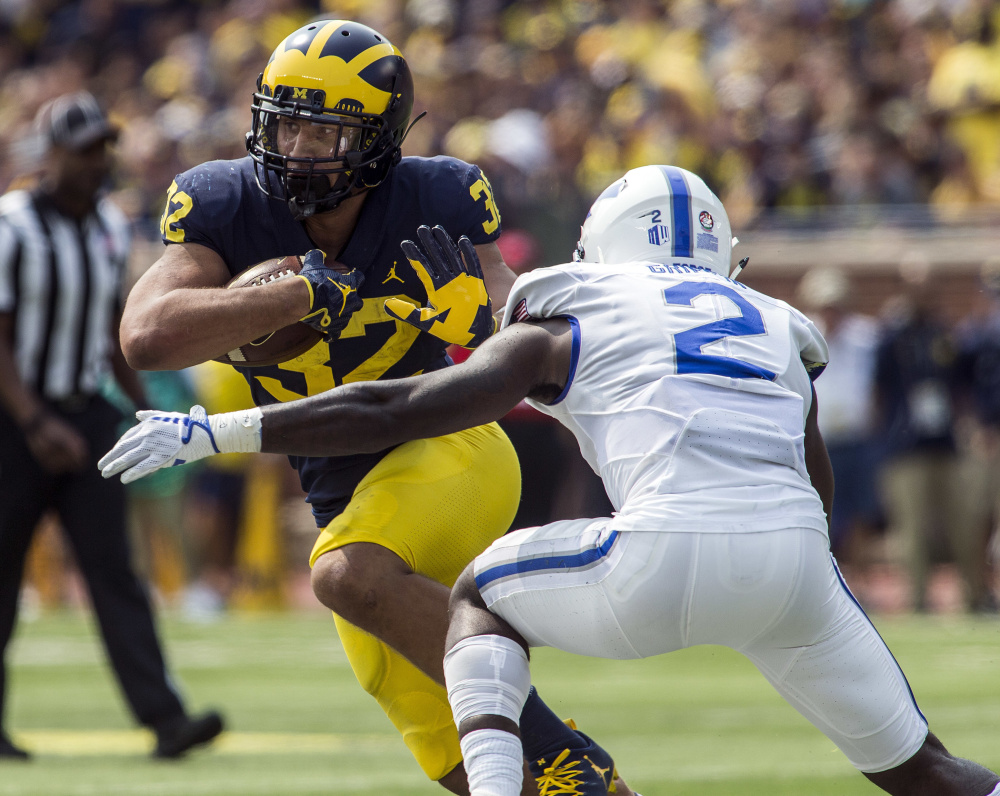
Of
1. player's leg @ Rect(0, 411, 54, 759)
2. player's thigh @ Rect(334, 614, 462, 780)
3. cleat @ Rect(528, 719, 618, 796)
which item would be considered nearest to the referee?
player's leg @ Rect(0, 411, 54, 759)

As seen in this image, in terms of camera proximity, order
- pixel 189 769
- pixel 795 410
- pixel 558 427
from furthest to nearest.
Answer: pixel 558 427, pixel 189 769, pixel 795 410

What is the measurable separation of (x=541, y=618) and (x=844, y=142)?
8495 millimetres

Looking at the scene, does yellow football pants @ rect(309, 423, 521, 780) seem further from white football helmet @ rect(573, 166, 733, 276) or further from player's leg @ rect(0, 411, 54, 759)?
player's leg @ rect(0, 411, 54, 759)

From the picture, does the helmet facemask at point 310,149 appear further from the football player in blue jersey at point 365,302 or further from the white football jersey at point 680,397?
the white football jersey at point 680,397

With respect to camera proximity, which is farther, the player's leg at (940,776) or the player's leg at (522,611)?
the player's leg at (940,776)

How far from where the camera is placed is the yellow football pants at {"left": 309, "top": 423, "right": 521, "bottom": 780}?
11.1ft

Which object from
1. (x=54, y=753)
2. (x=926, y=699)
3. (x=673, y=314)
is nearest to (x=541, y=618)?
(x=673, y=314)

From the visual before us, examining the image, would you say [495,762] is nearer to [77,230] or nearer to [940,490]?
[77,230]

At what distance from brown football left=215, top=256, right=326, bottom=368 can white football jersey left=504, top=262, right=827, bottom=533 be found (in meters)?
0.54

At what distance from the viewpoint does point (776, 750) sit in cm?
536

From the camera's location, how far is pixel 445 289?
10.4 ft

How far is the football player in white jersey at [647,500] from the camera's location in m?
2.75

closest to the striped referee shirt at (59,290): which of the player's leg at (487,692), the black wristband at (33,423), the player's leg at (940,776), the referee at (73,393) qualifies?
the referee at (73,393)

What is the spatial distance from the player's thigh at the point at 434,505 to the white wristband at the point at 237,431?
619 millimetres
